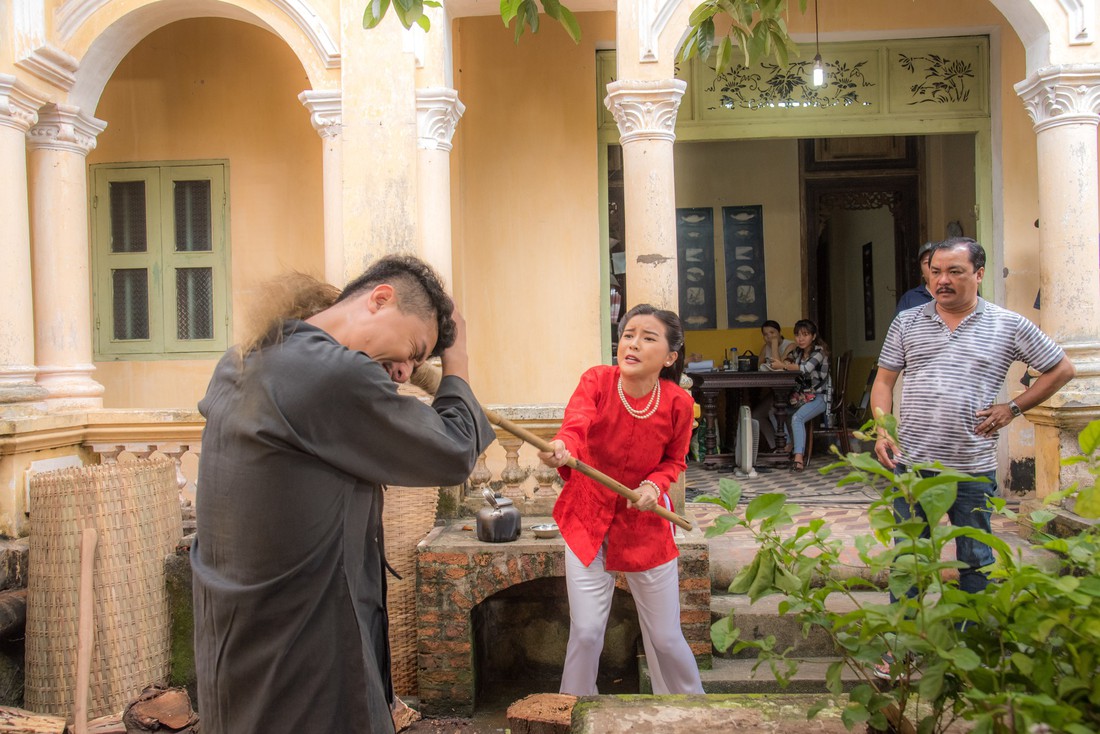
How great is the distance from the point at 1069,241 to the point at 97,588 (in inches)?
245

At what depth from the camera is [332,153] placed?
6.02 metres

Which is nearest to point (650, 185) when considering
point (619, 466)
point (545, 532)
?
point (545, 532)

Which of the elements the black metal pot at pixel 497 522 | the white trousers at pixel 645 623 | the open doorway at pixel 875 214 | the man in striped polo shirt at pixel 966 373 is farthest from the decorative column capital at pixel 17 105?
the open doorway at pixel 875 214

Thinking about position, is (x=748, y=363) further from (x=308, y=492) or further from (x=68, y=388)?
(x=308, y=492)

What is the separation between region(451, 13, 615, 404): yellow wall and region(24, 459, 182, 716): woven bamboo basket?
3.48 m

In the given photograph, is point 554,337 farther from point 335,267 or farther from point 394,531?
point 394,531

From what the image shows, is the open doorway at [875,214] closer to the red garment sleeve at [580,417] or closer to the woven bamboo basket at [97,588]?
the red garment sleeve at [580,417]

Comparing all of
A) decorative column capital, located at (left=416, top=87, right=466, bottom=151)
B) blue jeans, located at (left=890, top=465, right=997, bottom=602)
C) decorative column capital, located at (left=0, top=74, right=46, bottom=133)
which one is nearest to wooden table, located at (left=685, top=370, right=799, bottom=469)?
decorative column capital, located at (left=416, top=87, right=466, bottom=151)

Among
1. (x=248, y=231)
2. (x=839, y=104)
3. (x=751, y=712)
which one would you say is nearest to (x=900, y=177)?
(x=839, y=104)

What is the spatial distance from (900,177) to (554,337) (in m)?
5.93

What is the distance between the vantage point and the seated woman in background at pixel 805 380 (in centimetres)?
886

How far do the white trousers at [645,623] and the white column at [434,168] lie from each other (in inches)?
110

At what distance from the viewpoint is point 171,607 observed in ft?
16.4

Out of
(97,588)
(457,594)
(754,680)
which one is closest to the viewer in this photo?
(754,680)
